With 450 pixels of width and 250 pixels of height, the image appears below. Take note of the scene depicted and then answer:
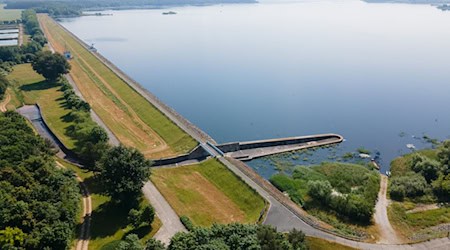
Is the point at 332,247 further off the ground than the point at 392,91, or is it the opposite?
the point at 392,91

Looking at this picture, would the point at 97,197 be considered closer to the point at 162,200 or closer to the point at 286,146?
the point at 162,200

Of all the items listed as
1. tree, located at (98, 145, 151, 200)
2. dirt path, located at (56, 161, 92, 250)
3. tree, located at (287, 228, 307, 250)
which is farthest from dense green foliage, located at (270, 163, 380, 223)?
dirt path, located at (56, 161, 92, 250)

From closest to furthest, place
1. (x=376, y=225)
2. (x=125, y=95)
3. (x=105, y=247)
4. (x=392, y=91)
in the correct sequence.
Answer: (x=105, y=247) → (x=376, y=225) → (x=125, y=95) → (x=392, y=91)

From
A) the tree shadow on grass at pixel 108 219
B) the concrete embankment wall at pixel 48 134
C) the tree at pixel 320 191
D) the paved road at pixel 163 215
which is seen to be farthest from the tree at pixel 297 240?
the concrete embankment wall at pixel 48 134

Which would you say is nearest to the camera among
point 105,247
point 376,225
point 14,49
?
point 105,247

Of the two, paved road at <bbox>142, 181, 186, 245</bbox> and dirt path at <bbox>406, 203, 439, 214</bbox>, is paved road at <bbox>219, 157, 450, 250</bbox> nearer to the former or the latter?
dirt path at <bbox>406, 203, 439, 214</bbox>

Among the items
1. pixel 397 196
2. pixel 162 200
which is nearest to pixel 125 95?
pixel 162 200
